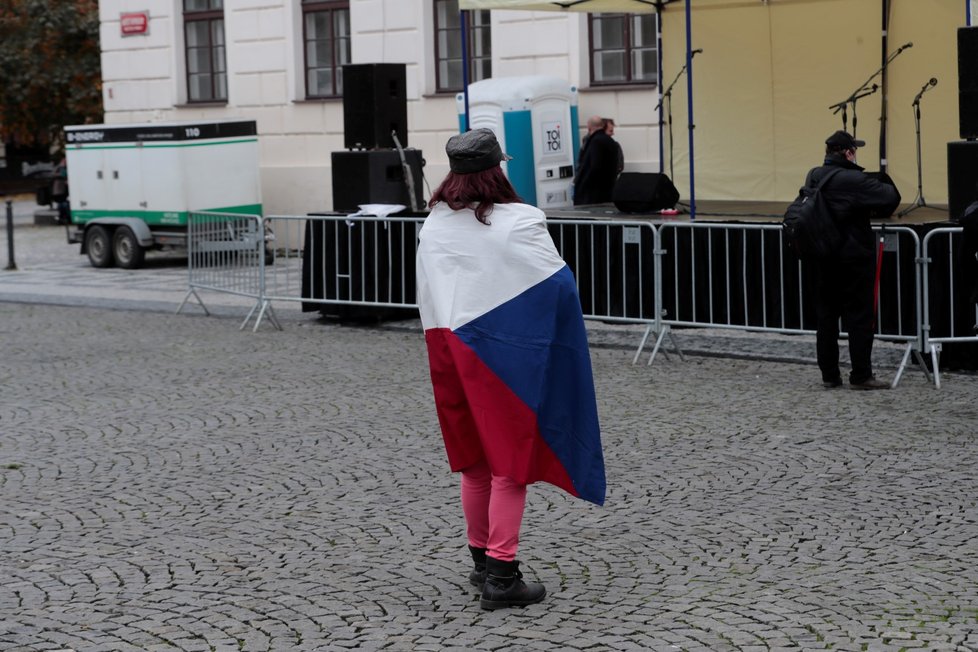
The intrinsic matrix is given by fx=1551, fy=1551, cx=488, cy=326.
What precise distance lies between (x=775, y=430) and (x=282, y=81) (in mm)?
15587

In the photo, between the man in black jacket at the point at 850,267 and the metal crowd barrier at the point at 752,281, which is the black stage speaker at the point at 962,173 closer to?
the metal crowd barrier at the point at 752,281

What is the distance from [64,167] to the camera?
30.5 m

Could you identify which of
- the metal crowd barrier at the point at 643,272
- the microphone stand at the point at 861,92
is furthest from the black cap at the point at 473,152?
the microphone stand at the point at 861,92

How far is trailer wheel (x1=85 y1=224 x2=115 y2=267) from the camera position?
71.2 feet

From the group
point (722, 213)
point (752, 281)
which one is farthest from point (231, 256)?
point (752, 281)

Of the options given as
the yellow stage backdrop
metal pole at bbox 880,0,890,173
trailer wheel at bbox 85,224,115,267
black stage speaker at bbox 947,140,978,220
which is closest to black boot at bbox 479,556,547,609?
black stage speaker at bbox 947,140,978,220

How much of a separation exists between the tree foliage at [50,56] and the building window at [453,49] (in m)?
13.1

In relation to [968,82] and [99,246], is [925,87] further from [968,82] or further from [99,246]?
[99,246]

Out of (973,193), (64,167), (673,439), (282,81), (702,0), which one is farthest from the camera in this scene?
(64,167)

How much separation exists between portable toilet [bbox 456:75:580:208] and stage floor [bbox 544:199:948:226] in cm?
144

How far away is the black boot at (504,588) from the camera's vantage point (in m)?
5.38

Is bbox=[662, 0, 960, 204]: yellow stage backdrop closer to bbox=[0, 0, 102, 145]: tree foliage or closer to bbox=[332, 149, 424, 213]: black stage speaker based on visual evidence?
bbox=[332, 149, 424, 213]: black stage speaker

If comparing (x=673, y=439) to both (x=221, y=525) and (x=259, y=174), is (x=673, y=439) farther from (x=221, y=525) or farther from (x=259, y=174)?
(x=259, y=174)

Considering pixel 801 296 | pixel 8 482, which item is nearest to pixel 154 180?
pixel 801 296
